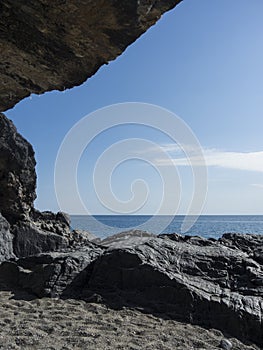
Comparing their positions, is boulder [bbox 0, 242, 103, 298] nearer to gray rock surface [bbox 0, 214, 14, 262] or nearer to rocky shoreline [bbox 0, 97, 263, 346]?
rocky shoreline [bbox 0, 97, 263, 346]

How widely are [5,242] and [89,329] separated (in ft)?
23.8

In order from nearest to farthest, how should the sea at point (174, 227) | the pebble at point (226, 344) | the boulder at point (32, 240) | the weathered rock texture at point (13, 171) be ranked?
the pebble at point (226, 344) < the boulder at point (32, 240) < the weathered rock texture at point (13, 171) < the sea at point (174, 227)

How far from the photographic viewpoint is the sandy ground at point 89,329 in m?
5.53

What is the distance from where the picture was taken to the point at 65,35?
3145mm

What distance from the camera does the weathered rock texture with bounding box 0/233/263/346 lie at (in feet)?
23.0

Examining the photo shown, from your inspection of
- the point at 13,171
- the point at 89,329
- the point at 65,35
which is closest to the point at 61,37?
the point at 65,35

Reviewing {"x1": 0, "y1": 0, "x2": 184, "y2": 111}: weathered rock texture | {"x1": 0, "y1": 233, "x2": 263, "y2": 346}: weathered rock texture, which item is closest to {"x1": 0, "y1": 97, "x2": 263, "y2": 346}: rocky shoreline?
{"x1": 0, "y1": 233, "x2": 263, "y2": 346}: weathered rock texture

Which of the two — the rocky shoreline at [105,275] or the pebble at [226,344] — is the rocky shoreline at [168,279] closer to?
the rocky shoreline at [105,275]

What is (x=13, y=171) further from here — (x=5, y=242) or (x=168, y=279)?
(x=168, y=279)

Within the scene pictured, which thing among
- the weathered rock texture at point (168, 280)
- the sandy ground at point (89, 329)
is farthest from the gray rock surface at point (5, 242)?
the sandy ground at point (89, 329)

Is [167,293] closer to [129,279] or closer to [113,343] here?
[129,279]

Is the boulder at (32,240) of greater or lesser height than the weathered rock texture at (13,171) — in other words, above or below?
below

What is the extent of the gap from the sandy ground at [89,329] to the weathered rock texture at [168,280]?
0.41m

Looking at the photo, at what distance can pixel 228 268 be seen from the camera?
862 cm
